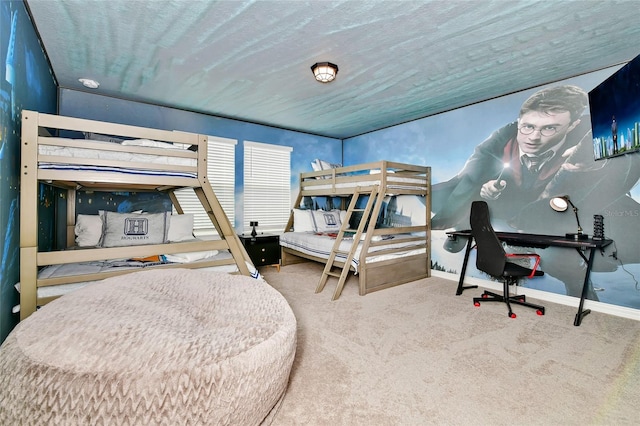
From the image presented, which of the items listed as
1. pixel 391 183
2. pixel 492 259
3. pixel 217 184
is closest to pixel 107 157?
pixel 217 184

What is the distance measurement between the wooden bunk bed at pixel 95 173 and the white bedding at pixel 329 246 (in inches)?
59.6

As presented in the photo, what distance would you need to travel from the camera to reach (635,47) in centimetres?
254

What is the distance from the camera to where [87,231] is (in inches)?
117

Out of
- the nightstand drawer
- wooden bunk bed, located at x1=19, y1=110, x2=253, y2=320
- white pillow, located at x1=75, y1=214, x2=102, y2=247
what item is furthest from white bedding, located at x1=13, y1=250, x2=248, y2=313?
the nightstand drawer

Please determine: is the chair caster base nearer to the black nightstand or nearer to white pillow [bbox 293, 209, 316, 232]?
white pillow [bbox 293, 209, 316, 232]

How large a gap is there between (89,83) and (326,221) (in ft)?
11.9

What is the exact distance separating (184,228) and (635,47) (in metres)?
4.85

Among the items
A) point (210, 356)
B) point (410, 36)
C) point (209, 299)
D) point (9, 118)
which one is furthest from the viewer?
point (410, 36)

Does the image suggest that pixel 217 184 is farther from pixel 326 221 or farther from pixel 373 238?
pixel 373 238

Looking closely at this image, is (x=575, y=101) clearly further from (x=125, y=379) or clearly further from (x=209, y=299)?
(x=125, y=379)

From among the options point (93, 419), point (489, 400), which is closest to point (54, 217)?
point (93, 419)

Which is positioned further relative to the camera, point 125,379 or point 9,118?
point 9,118

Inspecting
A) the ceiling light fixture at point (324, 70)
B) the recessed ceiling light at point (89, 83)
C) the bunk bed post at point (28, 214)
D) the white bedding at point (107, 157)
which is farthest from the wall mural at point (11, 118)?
the ceiling light fixture at point (324, 70)

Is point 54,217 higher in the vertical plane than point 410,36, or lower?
lower
